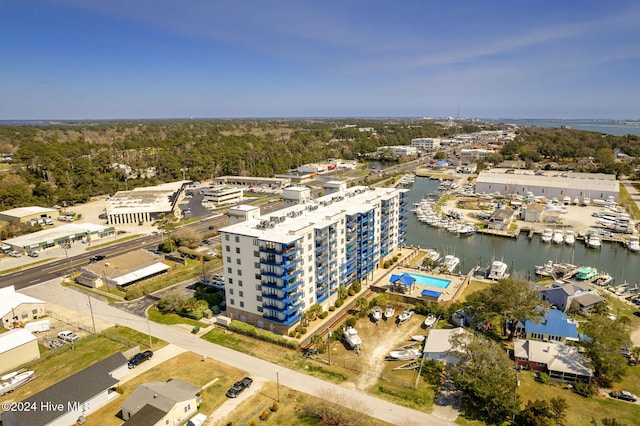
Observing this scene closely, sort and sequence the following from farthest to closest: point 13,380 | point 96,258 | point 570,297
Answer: point 96,258
point 570,297
point 13,380

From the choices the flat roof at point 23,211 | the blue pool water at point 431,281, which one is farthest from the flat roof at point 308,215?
the flat roof at point 23,211

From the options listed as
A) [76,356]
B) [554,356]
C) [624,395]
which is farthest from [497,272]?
[76,356]

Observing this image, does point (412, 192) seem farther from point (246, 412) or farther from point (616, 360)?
point (246, 412)

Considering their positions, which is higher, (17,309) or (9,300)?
(9,300)

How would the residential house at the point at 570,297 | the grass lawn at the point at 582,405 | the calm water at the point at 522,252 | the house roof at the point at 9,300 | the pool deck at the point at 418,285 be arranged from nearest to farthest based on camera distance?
1. the grass lawn at the point at 582,405
2. the house roof at the point at 9,300
3. the residential house at the point at 570,297
4. the pool deck at the point at 418,285
5. the calm water at the point at 522,252

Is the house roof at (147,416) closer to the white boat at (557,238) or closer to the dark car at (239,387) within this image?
the dark car at (239,387)

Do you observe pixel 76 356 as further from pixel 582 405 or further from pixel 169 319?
pixel 582 405

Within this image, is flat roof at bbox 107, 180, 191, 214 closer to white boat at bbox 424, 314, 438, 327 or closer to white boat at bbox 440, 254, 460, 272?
white boat at bbox 440, 254, 460, 272

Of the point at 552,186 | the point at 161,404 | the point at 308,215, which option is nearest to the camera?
the point at 161,404
